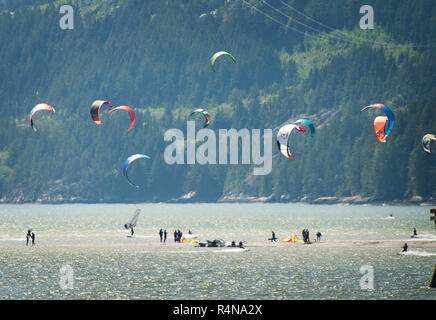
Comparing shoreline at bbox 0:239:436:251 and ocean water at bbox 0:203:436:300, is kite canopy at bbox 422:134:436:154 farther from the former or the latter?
shoreline at bbox 0:239:436:251

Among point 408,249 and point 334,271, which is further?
point 408,249

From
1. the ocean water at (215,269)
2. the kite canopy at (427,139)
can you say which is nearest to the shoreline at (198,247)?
the ocean water at (215,269)

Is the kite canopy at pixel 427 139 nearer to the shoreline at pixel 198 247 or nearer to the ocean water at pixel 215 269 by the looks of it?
the ocean water at pixel 215 269

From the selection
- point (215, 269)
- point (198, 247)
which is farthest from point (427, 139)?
point (215, 269)

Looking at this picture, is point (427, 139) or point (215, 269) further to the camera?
point (427, 139)

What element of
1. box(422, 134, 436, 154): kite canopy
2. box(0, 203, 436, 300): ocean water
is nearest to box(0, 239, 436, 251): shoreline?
box(0, 203, 436, 300): ocean water

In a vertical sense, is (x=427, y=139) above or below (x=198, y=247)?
above

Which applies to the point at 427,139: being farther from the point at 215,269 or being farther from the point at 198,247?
the point at 215,269
